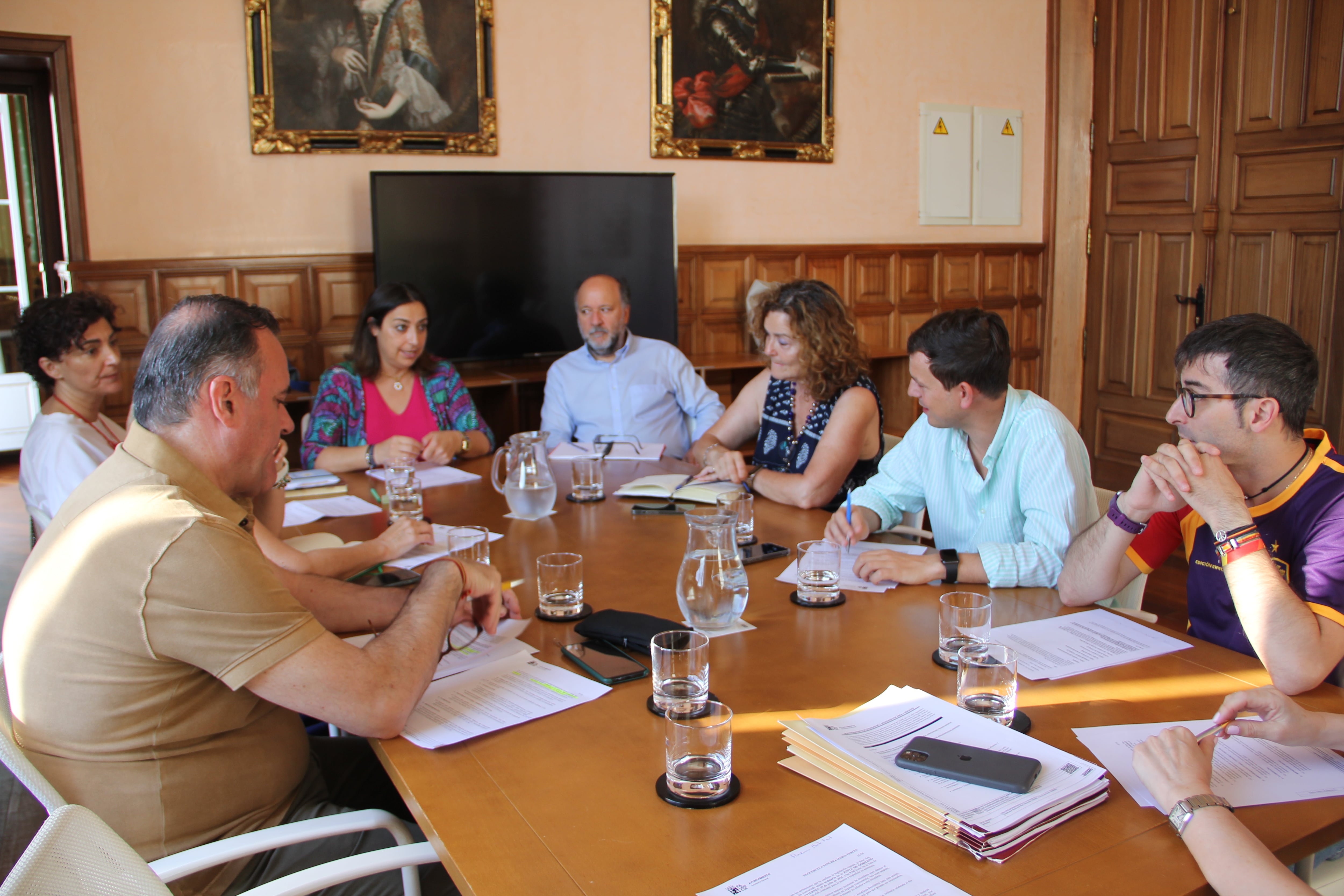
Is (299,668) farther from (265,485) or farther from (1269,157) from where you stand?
(1269,157)

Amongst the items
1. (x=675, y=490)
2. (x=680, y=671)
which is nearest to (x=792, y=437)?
(x=675, y=490)

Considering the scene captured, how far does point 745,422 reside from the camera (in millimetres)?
3441

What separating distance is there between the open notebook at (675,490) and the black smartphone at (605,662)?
93cm

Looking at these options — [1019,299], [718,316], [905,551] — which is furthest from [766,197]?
[905,551]

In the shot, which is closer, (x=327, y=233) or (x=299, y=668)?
(x=299, y=668)

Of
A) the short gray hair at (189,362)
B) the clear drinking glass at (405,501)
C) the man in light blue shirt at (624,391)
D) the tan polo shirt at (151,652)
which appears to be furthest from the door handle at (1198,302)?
the tan polo shirt at (151,652)

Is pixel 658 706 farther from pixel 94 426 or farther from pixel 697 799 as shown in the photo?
pixel 94 426

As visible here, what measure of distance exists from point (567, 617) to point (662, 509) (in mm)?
793

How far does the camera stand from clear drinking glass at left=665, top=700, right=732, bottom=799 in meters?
1.21

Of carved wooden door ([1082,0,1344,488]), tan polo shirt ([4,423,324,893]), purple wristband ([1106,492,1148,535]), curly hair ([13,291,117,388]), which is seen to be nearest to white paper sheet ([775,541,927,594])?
purple wristband ([1106,492,1148,535])

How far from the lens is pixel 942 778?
3.97 ft

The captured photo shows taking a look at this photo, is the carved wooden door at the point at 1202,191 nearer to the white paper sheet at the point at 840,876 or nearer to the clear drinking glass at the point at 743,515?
the clear drinking glass at the point at 743,515

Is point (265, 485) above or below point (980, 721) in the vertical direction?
above

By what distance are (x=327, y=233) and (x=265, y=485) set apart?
3370 mm
